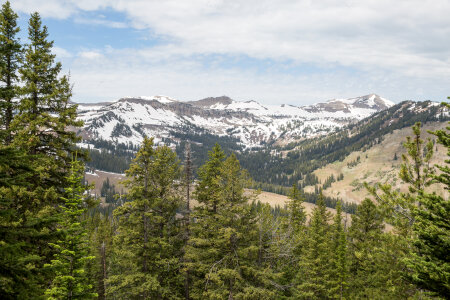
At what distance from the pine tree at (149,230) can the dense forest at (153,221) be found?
0.34ft

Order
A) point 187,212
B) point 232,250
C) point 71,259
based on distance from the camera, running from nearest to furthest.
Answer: point 71,259, point 232,250, point 187,212

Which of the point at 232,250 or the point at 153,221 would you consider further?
the point at 153,221

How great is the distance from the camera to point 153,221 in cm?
2377

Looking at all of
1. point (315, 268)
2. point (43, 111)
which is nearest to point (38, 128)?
point (43, 111)

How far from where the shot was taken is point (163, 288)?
21.8 metres

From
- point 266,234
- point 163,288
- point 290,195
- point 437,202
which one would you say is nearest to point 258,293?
point 266,234

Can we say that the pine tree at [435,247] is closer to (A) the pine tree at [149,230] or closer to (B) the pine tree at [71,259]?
(B) the pine tree at [71,259]

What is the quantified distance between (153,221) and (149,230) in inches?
40.2

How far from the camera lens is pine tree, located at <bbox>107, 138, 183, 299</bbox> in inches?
868

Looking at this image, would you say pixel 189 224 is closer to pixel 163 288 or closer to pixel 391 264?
pixel 163 288

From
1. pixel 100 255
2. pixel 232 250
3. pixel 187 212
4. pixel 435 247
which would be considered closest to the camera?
pixel 435 247

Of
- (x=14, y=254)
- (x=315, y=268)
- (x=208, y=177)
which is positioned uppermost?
(x=14, y=254)

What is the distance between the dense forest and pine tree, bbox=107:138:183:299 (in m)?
0.10

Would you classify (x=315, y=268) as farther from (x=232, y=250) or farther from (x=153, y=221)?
(x=153, y=221)
